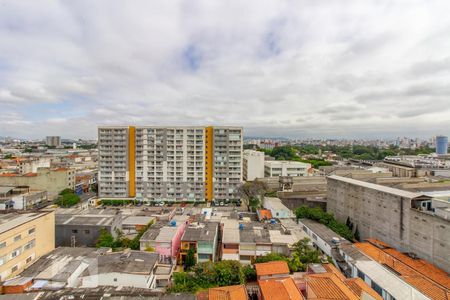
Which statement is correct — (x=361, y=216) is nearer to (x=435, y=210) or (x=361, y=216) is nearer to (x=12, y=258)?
(x=435, y=210)

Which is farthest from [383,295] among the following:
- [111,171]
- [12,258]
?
[111,171]

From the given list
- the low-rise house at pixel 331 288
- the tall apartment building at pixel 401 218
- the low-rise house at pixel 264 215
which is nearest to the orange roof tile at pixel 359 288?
the low-rise house at pixel 331 288

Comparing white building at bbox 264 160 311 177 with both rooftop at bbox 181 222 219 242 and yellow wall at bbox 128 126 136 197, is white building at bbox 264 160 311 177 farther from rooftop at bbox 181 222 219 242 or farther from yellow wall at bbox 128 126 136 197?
Result: rooftop at bbox 181 222 219 242

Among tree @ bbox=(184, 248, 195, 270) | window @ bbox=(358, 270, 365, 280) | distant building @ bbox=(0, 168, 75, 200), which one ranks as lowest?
tree @ bbox=(184, 248, 195, 270)

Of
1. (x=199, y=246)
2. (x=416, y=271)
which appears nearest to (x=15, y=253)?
(x=199, y=246)

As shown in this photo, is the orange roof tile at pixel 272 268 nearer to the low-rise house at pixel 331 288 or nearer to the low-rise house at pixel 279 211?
the low-rise house at pixel 331 288

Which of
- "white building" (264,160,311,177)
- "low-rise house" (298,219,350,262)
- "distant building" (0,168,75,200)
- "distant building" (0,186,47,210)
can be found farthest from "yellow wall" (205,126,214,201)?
"distant building" (0,186,47,210)
